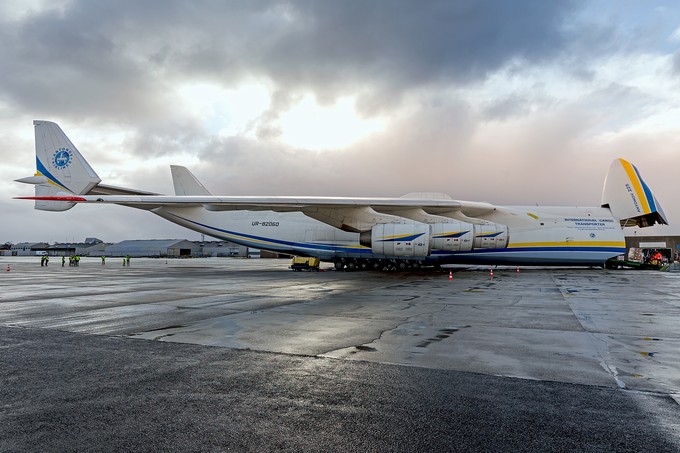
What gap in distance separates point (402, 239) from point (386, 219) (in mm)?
2196

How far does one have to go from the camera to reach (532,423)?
323 cm

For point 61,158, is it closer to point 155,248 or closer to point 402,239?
point 402,239

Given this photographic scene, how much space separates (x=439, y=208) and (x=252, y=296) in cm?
1302

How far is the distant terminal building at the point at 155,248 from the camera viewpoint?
104m

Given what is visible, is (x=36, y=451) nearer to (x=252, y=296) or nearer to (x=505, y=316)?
(x=505, y=316)

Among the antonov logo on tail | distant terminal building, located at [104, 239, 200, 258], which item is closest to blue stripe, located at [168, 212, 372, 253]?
the antonov logo on tail

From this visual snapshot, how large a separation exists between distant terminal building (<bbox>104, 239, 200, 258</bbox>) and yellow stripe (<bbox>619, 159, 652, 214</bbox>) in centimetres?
9528

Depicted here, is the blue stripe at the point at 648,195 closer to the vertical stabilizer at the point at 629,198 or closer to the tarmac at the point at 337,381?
the vertical stabilizer at the point at 629,198

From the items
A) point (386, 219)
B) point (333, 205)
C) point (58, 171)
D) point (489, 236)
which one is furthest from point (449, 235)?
point (58, 171)

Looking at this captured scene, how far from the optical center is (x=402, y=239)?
68.7 ft

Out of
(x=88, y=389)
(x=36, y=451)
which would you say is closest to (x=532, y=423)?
(x=36, y=451)

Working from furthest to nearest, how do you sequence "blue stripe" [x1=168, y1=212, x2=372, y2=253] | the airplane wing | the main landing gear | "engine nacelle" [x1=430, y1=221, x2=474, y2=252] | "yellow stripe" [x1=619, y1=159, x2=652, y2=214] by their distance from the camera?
the main landing gear
"blue stripe" [x1=168, y1=212, x2=372, y2=253]
"yellow stripe" [x1=619, y1=159, x2=652, y2=214]
"engine nacelle" [x1=430, y1=221, x2=474, y2=252]
the airplane wing

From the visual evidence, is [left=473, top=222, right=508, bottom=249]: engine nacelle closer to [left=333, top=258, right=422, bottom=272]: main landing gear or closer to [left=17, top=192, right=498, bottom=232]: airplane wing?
[left=17, top=192, right=498, bottom=232]: airplane wing

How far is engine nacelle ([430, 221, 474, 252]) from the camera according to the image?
21.3 metres
